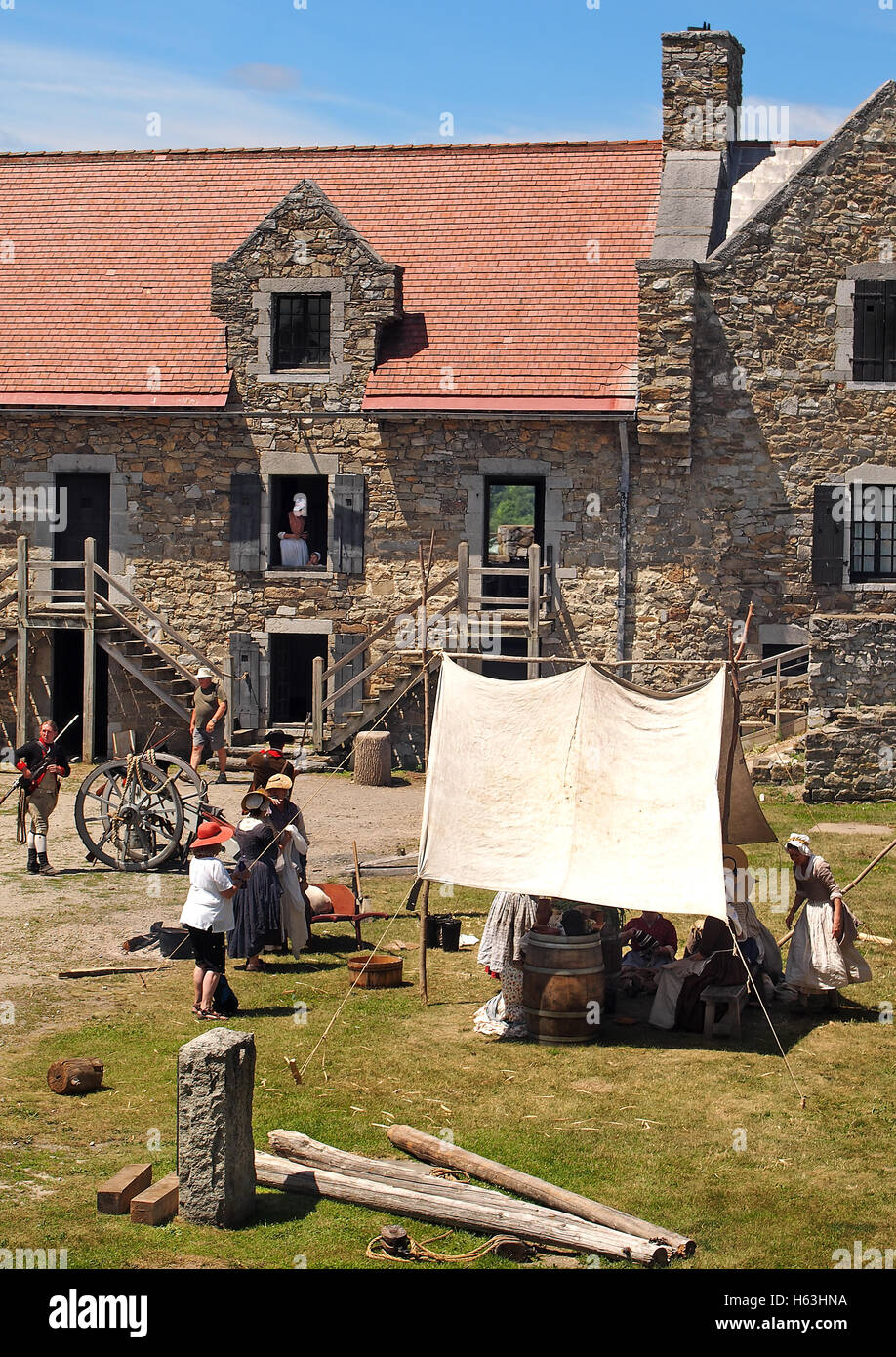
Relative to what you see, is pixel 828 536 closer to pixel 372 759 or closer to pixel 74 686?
pixel 372 759

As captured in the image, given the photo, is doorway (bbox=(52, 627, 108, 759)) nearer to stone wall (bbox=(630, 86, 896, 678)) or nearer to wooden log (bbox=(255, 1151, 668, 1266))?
stone wall (bbox=(630, 86, 896, 678))

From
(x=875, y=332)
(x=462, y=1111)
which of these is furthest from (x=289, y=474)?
(x=462, y=1111)

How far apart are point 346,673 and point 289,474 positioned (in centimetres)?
312

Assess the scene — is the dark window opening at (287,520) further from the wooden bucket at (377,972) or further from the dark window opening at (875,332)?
the wooden bucket at (377,972)

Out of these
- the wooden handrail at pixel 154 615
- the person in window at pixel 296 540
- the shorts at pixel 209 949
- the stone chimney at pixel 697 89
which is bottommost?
the shorts at pixel 209 949

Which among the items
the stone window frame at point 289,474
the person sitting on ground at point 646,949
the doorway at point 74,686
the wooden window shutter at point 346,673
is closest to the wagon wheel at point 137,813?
the person sitting on ground at point 646,949

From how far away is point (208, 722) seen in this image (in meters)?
21.9

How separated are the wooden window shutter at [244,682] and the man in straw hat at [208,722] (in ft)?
2.73

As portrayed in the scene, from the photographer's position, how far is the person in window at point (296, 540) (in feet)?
78.1

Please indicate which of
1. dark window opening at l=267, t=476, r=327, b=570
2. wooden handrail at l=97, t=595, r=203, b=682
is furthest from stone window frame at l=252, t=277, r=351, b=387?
wooden handrail at l=97, t=595, r=203, b=682

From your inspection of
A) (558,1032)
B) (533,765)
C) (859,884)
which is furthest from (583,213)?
(558,1032)

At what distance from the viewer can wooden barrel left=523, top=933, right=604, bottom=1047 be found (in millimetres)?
11258
